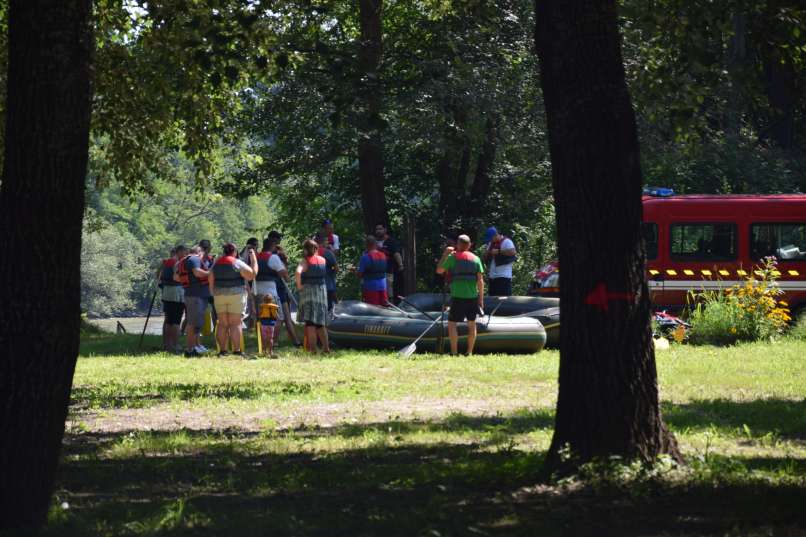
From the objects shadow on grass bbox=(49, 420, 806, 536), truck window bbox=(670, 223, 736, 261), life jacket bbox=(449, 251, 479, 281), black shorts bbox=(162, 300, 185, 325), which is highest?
truck window bbox=(670, 223, 736, 261)

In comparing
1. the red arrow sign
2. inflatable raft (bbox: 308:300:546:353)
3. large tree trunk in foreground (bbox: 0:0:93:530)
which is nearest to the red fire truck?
inflatable raft (bbox: 308:300:546:353)

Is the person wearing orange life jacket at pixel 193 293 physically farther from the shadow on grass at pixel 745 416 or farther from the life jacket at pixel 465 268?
the shadow on grass at pixel 745 416

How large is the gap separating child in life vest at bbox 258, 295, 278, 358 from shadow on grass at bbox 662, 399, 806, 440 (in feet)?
26.8

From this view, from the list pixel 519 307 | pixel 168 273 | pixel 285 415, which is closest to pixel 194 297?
pixel 168 273

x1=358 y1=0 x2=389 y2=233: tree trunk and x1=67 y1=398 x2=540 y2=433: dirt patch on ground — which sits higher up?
x1=358 y1=0 x2=389 y2=233: tree trunk

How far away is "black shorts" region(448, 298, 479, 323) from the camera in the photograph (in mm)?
19688

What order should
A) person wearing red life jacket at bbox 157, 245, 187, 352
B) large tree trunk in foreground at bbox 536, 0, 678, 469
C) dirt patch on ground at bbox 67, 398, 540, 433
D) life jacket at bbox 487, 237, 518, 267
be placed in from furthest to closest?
life jacket at bbox 487, 237, 518, 267 < person wearing red life jacket at bbox 157, 245, 187, 352 < dirt patch on ground at bbox 67, 398, 540, 433 < large tree trunk in foreground at bbox 536, 0, 678, 469

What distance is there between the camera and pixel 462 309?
1969 cm

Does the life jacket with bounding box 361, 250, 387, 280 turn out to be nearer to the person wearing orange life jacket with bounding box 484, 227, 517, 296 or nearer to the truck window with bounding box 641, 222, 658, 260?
the person wearing orange life jacket with bounding box 484, 227, 517, 296

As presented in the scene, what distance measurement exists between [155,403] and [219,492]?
18.1ft

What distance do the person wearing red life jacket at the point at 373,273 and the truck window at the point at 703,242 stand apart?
254 inches

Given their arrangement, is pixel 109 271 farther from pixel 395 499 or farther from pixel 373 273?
pixel 395 499

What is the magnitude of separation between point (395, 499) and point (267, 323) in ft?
40.0

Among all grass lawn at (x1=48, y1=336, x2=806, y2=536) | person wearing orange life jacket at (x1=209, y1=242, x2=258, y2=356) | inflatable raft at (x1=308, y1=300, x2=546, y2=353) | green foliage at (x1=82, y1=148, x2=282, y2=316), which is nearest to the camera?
grass lawn at (x1=48, y1=336, x2=806, y2=536)
